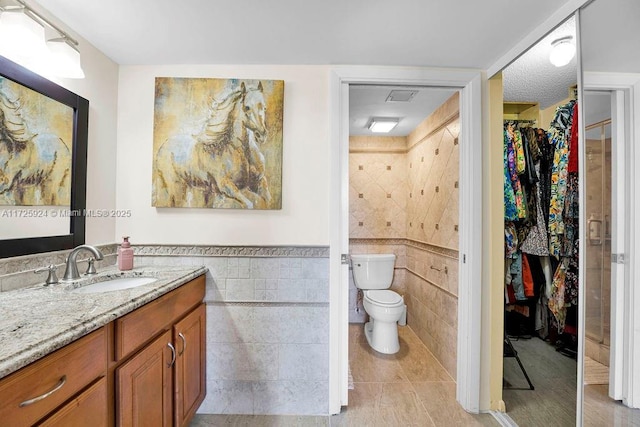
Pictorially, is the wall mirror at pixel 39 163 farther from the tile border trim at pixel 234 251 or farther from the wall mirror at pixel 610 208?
the wall mirror at pixel 610 208

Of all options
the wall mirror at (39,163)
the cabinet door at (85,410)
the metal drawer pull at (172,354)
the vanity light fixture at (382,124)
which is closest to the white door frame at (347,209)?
the metal drawer pull at (172,354)

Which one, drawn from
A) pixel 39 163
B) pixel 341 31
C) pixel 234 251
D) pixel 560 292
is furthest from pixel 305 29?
pixel 560 292

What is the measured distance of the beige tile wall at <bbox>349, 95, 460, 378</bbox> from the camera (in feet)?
7.23

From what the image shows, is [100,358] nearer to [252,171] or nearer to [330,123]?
[252,171]

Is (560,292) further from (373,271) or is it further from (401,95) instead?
(401,95)

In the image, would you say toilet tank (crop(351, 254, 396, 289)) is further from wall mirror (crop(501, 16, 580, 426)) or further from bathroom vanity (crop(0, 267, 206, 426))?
bathroom vanity (crop(0, 267, 206, 426))

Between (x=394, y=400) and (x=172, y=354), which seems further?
(x=394, y=400)

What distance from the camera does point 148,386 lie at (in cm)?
118

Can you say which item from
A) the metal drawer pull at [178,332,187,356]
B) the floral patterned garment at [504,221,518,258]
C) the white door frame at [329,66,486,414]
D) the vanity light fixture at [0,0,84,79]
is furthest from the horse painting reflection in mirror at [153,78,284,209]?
the floral patterned garment at [504,221,518,258]

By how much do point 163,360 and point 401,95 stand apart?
7.33 feet

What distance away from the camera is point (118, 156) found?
5.88 ft

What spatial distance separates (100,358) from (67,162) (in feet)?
3.48

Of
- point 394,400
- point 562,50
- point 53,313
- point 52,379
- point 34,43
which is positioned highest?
point 562,50

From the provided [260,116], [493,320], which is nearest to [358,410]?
[493,320]
